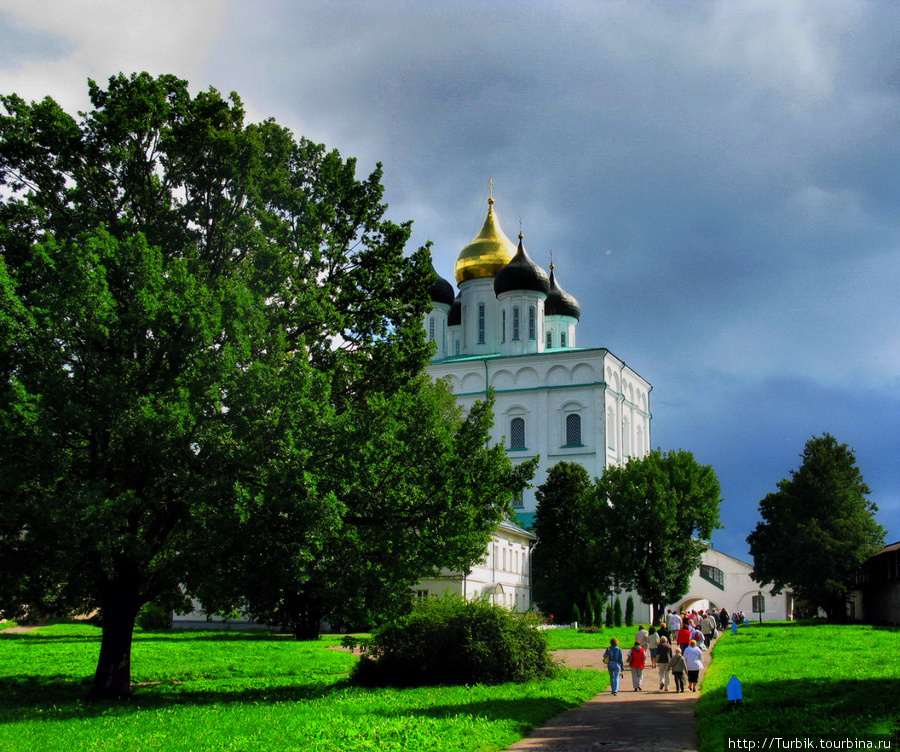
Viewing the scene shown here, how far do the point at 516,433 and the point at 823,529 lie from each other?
23.2 meters

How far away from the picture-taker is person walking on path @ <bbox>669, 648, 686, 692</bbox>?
1745 cm

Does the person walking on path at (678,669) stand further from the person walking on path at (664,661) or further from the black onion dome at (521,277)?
the black onion dome at (521,277)

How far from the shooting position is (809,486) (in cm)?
5041

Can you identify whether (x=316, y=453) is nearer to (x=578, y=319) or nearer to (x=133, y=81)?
(x=133, y=81)

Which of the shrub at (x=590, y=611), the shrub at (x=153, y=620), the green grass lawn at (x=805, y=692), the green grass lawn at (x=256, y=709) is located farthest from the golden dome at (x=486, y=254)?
the green grass lawn at (x=256, y=709)

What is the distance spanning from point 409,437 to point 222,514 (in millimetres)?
3839

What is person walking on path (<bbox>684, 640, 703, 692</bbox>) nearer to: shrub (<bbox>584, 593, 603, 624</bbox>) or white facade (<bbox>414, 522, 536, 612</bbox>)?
white facade (<bbox>414, 522, 536, 612</bbox>)

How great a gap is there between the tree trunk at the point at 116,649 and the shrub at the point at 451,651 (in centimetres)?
427

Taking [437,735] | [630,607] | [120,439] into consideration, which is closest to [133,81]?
[120,439]

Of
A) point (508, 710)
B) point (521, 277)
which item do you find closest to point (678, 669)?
point (508, 710)

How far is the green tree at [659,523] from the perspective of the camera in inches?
1836

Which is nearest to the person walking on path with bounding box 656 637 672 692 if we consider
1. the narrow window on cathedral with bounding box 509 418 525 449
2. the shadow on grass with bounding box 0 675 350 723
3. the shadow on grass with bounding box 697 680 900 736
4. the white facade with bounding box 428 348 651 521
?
the shadow on grass with bounding box 697 680 900 736

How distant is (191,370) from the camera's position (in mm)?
14664

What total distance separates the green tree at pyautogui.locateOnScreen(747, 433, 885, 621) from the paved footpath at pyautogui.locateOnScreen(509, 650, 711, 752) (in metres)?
32.4
